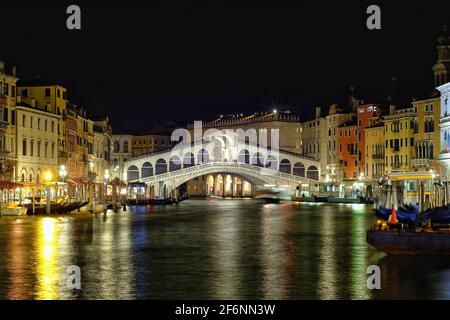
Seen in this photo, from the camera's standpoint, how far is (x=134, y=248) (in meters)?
21.1

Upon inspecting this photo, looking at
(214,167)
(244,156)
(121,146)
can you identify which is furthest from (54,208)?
(121,146)

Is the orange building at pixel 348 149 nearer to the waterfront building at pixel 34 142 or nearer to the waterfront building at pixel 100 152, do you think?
the waterfront building at pixel 100 152

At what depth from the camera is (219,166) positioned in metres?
75.9

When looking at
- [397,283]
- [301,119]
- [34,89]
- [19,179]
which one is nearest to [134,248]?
[397,283]

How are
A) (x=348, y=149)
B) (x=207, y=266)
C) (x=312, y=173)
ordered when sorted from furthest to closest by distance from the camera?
(x=312, y=173) < (x=348, y=149) < (x=207, y=266)

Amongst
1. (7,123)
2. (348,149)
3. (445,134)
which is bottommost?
(445,134)

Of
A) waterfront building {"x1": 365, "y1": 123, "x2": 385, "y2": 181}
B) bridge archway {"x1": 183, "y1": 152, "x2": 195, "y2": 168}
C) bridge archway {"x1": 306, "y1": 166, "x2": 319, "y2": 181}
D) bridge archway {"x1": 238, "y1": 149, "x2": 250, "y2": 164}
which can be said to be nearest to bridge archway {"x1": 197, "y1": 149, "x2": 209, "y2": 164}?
bridge archway {"x1": 183, "y1": 152, "x2": 195, "y2": 168}

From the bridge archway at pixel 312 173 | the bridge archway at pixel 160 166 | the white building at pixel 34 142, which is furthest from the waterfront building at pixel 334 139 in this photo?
the white building at pixel 34 142

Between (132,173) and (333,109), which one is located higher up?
(333,109)

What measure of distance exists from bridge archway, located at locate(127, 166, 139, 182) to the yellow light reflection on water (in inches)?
2264

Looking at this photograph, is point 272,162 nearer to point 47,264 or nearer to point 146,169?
point 146,169

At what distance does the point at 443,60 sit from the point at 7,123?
29.0 meters

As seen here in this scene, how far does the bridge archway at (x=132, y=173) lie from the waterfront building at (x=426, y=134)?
30.8 metres
